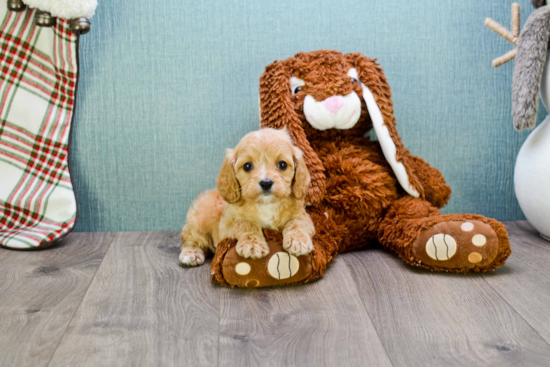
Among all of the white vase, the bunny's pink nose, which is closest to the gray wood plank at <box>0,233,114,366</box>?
the bunny's pink nose

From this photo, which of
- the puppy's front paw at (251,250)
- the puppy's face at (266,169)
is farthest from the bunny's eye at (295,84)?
the puppy's front paw at (251,250)

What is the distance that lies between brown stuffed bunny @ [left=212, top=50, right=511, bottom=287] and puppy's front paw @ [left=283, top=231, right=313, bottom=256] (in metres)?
0.05

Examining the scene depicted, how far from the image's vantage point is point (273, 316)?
3.91ft

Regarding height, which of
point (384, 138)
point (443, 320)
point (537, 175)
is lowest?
point (443, 320)

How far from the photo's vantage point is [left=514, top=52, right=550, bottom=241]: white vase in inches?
63.3

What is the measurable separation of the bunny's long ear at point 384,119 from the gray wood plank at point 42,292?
3.15 ft

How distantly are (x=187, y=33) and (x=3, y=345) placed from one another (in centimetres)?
117

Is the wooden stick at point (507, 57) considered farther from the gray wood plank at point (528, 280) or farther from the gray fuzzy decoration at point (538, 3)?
the gray wood plank at point (528, 280)

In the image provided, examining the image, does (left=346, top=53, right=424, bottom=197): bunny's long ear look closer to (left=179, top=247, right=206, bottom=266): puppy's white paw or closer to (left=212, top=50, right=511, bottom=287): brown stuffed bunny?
(left=212, top=50, right=511, bottom=287): brown stuffed bunny

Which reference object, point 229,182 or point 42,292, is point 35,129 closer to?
point 42,292

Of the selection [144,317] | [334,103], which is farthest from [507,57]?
[144,317]

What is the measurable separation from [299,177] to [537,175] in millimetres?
812

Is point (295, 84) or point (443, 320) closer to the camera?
point (443, 320)

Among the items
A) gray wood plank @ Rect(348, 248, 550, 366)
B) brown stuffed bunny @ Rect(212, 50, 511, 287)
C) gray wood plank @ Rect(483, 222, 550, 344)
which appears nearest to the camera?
gray wood plank @ Rect(348, 248, 550, 366)
